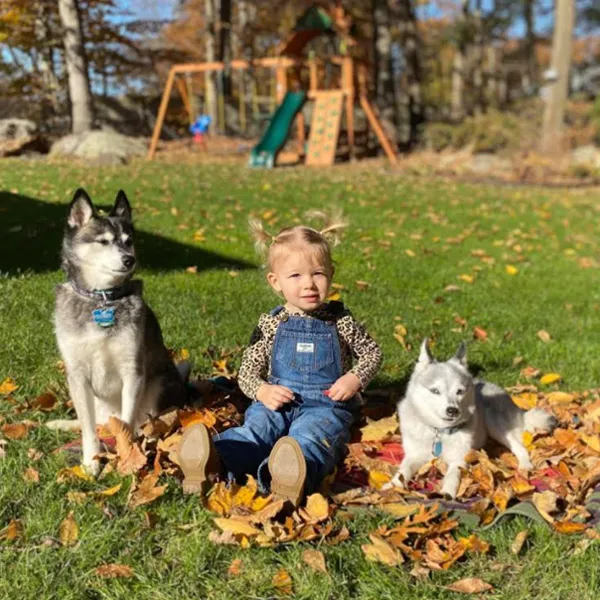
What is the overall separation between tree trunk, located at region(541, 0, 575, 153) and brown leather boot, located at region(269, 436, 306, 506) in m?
21.6

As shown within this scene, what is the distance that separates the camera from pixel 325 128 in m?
20.8

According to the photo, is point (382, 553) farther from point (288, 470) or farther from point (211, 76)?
point (211, 76)

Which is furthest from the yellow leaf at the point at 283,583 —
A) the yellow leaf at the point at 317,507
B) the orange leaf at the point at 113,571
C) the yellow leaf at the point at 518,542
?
the yellow leaf at the point at 518,542

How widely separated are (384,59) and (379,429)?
2388 centimetres

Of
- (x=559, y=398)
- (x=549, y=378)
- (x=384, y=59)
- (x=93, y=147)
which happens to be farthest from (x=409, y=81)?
(x=559, y=398)

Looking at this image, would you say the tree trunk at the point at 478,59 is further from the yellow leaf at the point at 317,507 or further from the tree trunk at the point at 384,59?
the yellow leaf at the point at 317,507

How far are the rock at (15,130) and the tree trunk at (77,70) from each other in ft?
4.22

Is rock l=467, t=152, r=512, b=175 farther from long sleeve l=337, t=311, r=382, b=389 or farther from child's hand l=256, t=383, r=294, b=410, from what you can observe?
child's hand l=256, t=383, r=294, b=410

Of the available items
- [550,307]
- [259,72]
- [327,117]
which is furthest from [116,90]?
[550,307]

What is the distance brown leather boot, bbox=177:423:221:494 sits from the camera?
319 cm

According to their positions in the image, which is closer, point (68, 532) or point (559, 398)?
point (68, 532)

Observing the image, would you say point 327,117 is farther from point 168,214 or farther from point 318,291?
point 318,291

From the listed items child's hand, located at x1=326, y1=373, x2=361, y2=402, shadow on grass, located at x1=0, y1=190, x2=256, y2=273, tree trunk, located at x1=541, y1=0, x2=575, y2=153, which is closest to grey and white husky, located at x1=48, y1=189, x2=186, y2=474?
child's hand, located at x1=326, y1=373, x2=361, y2=402

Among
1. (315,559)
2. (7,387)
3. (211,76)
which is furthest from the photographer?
(211,76)
